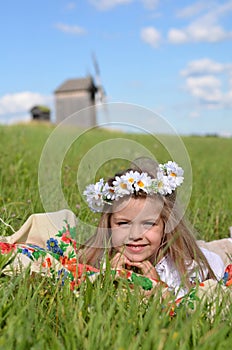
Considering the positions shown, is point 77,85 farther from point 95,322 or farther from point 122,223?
point 95,322

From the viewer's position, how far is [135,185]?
253 centimetres

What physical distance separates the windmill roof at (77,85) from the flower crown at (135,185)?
3573 cm

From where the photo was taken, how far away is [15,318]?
1.53 meters

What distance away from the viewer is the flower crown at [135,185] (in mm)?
2543

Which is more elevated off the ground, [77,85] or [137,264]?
[77,85]

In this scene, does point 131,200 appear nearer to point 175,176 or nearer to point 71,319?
point 175,176

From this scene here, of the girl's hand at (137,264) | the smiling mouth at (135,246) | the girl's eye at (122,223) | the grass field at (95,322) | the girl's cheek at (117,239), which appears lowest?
the grass field at (95,322)

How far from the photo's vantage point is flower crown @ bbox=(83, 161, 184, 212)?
254cm

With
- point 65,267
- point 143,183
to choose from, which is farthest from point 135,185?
point 65,267

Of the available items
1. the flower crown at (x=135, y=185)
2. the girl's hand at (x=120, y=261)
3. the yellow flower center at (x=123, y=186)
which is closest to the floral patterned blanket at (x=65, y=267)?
the girl's hand at (x=120, y=261)

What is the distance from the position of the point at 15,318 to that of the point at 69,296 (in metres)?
0.33

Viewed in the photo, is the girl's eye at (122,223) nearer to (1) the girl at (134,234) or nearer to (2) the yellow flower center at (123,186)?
(1) the girl at (134,234)

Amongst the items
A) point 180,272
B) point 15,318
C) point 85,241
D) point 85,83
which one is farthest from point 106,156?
point 85,83

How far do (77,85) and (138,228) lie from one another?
37087 mm
